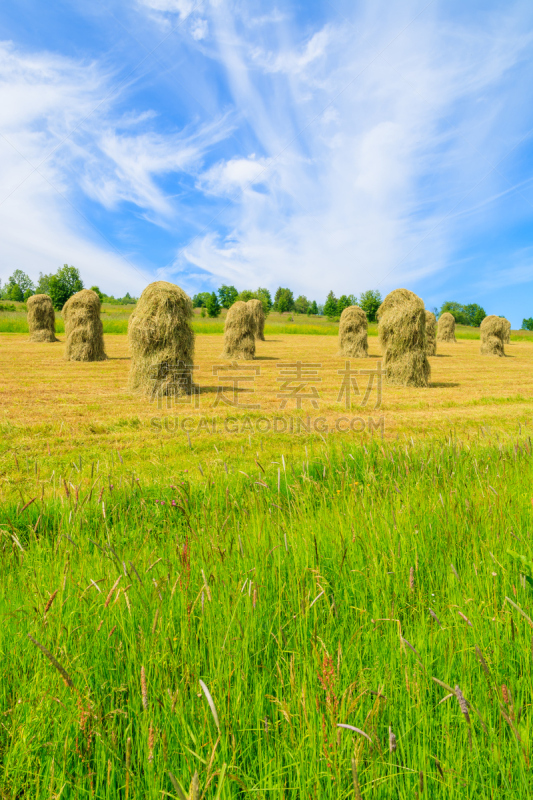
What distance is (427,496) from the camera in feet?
9.57

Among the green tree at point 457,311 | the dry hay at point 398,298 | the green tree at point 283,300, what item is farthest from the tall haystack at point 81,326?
Answer: the green tree at point 457,311

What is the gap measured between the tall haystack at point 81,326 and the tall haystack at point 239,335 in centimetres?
589

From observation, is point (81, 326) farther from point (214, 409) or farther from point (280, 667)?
point (280, 667)

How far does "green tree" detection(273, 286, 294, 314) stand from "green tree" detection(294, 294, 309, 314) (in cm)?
507

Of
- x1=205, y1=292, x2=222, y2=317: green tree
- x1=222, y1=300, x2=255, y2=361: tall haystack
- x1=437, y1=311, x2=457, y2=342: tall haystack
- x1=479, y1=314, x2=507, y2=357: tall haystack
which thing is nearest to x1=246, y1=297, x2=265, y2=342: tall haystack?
x1=222, y1=300, x2=255, y2=361: tall haystack

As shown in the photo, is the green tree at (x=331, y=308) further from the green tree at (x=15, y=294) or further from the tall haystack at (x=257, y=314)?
the green tree at (x=15, y=294)

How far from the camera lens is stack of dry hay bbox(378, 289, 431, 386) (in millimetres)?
13047

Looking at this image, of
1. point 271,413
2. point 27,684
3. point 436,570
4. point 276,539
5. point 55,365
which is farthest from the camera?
point 55,365

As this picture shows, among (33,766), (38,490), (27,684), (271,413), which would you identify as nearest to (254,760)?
(33,766)

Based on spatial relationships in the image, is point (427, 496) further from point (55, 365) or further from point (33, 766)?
point (55, 365)

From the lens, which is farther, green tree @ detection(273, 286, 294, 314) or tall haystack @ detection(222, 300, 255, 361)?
green tree @ detection(273, 286, 294, 314)

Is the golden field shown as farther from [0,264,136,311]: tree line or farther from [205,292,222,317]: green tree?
[205,292,222,317]: green tree

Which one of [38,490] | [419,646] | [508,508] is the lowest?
[38,490]

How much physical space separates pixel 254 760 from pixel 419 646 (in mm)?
643
